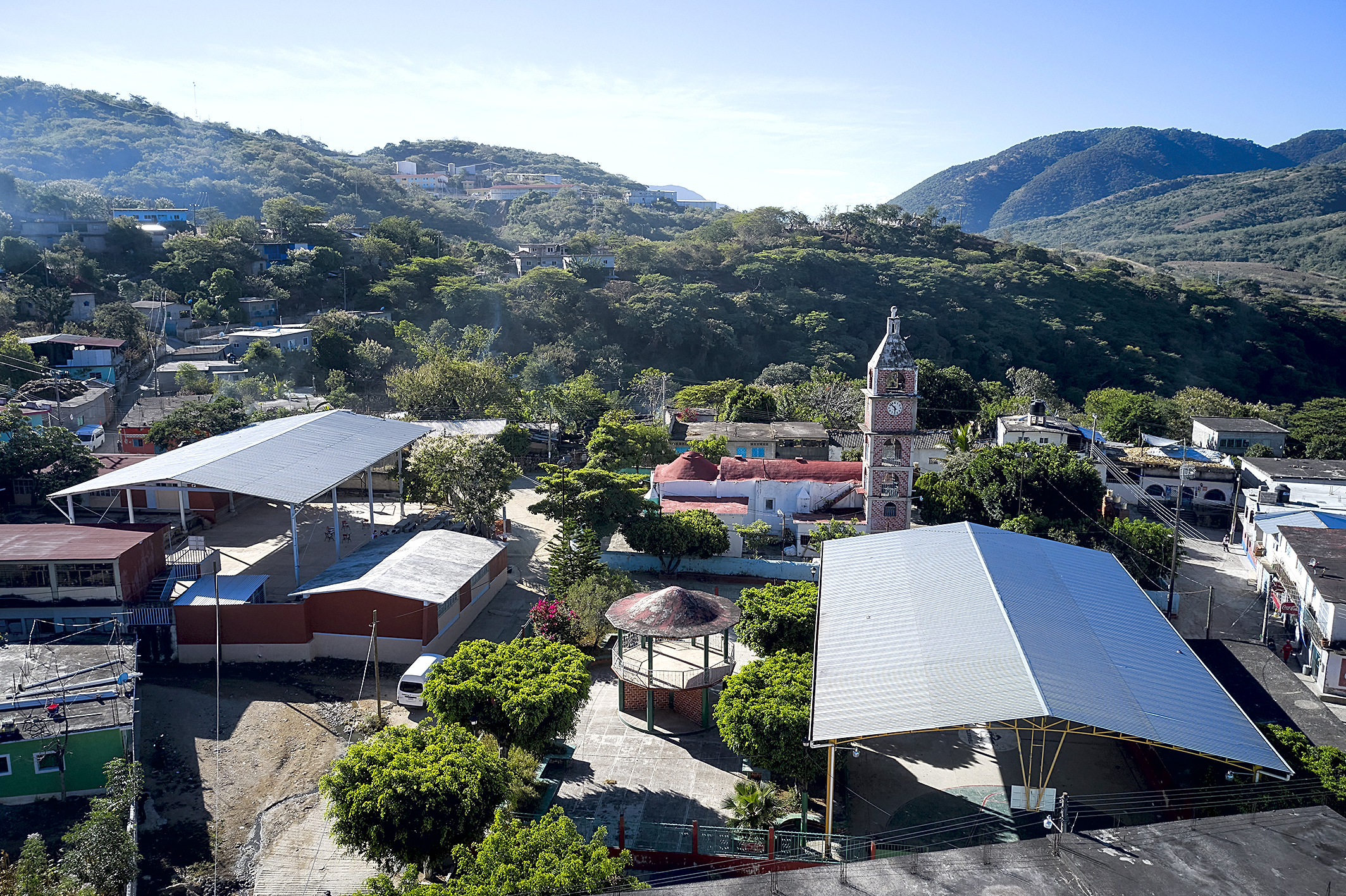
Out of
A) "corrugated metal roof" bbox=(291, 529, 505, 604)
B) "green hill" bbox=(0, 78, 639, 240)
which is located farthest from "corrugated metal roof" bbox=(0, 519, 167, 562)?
"green hill" bbox=(0, 78, 639, 240)

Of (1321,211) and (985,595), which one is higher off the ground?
(1321,211)

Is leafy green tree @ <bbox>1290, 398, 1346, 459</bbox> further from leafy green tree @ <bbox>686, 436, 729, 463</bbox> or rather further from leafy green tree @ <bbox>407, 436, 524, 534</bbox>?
leafy green tree @ <bbox>407, 436, 524, 534</bbox>

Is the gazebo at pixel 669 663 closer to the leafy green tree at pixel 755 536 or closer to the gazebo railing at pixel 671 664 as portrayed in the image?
the gazebo railing at pixel 671 664

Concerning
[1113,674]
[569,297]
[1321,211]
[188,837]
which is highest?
[1321,211]

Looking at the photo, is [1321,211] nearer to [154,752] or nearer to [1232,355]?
[1232,355]

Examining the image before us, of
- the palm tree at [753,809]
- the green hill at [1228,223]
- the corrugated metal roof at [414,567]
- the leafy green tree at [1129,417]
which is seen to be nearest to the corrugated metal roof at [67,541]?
the corrugated metal roof at [414,567]

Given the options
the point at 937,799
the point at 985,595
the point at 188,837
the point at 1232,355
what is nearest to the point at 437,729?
the point at 188,837
